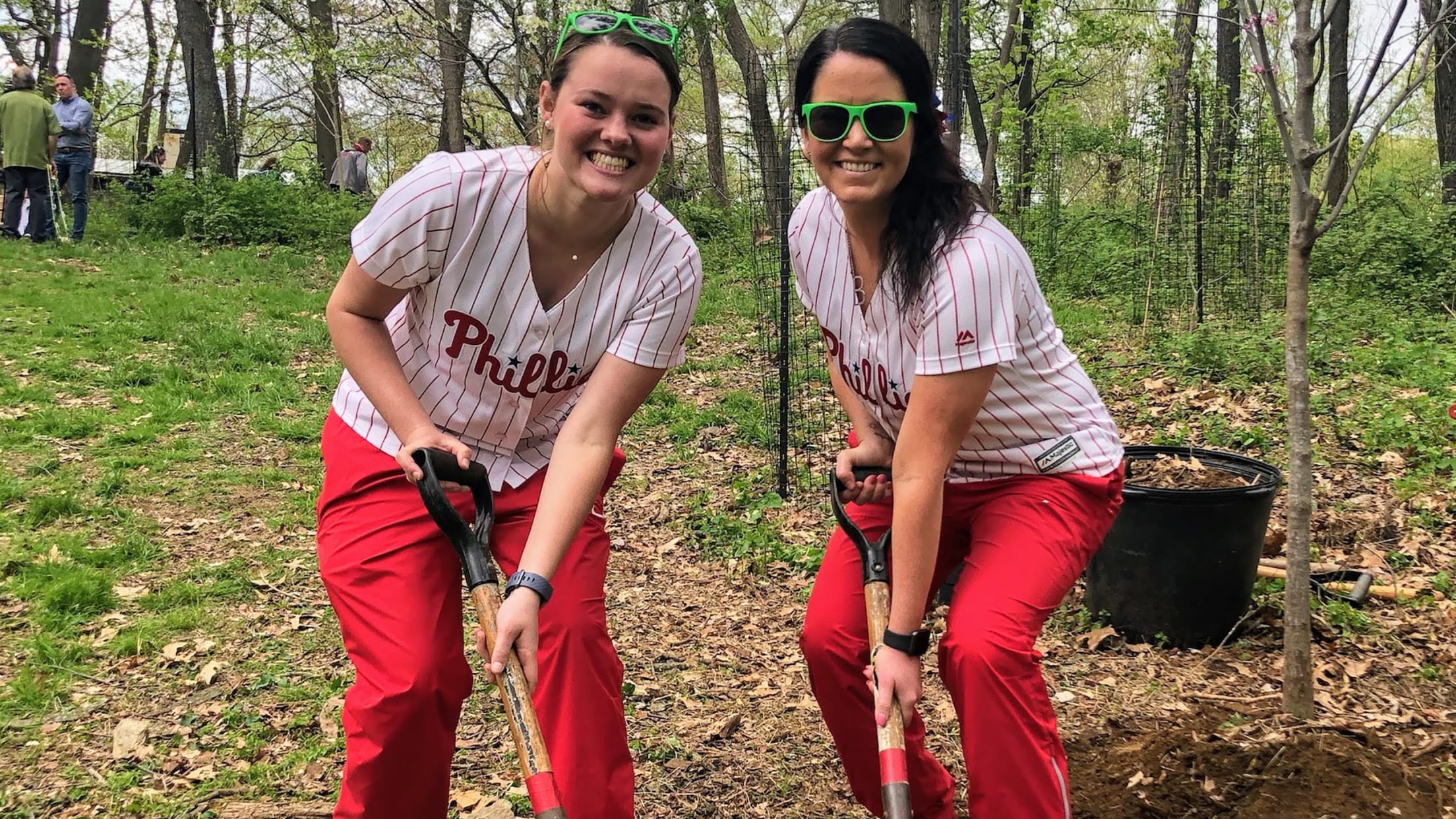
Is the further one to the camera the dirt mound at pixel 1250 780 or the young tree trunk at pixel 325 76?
the young tree trunk at pixel 325 76

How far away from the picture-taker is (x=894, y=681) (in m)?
2.09

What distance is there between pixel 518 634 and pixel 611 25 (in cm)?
135

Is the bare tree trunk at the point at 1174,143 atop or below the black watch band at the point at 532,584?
atop

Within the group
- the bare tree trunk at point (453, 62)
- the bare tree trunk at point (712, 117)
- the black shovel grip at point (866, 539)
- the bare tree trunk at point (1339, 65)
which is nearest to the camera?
the black shovel grip at point (866, 539)

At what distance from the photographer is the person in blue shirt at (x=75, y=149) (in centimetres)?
1191

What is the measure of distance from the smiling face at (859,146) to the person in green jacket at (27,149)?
39.1 ft

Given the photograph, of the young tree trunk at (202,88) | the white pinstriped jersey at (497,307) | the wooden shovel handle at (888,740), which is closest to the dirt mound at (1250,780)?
the wooden shovel handle at (888,740)

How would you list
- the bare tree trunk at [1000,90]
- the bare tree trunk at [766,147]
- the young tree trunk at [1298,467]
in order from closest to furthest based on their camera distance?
the young tree trunk at [1298,467], the bare tree trunk at [766,147], the bare tree trunk at [1000,90]

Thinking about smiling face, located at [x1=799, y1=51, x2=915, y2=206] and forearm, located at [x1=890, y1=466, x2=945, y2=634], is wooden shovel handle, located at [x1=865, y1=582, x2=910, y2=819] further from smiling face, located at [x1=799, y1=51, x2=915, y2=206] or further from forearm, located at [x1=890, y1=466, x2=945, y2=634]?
smiling face, located at [x1=799, y1=51, x2=915, y2=206]

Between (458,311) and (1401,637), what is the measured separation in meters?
3.46

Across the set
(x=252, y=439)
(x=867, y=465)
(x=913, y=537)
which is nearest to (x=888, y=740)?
(x=913, y=537)

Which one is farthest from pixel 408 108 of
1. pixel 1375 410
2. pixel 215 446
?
pixel 1375 410

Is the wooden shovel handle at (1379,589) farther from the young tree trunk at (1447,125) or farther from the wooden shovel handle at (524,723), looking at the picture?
the young tree trunk at (1447,125)

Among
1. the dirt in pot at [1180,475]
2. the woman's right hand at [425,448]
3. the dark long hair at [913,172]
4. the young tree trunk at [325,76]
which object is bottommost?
the dirt in pot at [1180,475]
